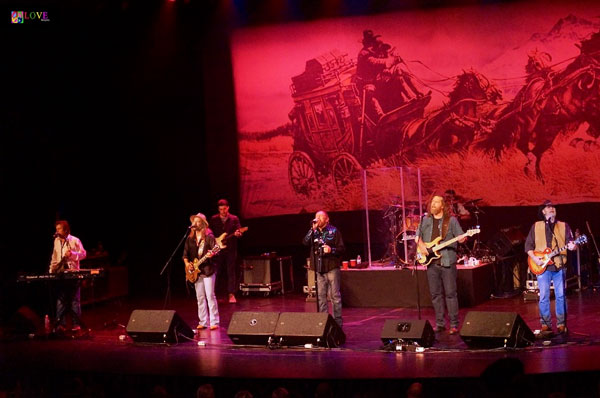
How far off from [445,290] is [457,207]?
404 centimetres

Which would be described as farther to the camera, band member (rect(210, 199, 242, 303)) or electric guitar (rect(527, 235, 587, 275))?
band member (rect(210, 199, 242, 303))

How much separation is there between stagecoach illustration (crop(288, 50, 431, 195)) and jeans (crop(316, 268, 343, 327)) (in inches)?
217

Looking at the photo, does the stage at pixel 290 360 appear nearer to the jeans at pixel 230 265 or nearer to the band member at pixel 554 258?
the band member at pixel 554 258

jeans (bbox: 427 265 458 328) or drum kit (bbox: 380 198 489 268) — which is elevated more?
drum kit (bbox: 380 198 489 268)

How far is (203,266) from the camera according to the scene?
13.1 metres

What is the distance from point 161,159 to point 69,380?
945 cm

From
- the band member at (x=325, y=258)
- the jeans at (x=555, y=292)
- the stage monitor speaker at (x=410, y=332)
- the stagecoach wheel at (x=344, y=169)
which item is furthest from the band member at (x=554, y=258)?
the stagecoach wheel at (x=344, y=169)

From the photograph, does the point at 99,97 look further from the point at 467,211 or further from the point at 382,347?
the point at 382,347

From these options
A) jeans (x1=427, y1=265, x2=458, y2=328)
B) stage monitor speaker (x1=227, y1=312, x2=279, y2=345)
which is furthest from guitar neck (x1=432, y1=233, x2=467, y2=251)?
stage monitor speaker (x1=227, y1=312, x2=279, y2=345)

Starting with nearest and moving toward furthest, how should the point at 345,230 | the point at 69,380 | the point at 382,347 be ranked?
the point at 69,380
the point at 382,347
the point at 345,230

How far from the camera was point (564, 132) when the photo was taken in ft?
→ 51.7

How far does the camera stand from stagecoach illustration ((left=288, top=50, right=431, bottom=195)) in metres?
17.2

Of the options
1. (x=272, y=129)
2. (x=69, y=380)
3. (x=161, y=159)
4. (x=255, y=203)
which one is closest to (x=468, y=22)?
(x=272, y=129)

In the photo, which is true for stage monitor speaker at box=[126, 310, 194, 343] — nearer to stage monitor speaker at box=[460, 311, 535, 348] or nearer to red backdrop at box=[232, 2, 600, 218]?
stage monitor speaker at box=[460, 311, 535, 348]
